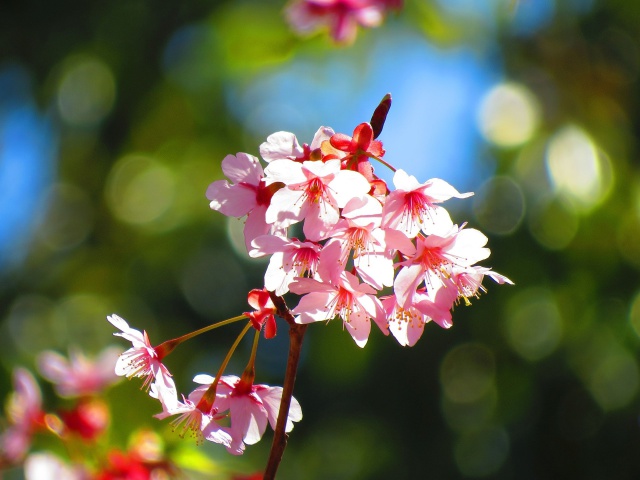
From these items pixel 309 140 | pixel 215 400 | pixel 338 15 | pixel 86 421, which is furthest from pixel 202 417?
pixel 309 140

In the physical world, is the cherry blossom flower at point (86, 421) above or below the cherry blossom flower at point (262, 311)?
below

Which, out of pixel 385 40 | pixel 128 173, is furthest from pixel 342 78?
pixel 128 173

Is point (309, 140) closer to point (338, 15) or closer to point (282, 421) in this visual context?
point (338, 15)

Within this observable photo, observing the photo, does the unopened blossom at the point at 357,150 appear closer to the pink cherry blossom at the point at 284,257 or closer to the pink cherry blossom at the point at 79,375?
the pink cherry blossom at the point at 284,257

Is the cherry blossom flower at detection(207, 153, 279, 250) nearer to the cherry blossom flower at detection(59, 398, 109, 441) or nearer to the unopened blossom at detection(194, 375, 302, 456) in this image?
the unopened blossom at detection(194, 375, 302, 456)

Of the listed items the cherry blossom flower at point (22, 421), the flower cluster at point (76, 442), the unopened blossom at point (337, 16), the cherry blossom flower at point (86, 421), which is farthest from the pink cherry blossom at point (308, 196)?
the unopened blossom at point (337, 16)

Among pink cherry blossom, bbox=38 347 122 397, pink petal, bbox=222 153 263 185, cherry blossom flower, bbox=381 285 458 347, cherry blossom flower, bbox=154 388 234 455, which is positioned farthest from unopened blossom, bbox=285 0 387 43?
cherry blossom flower, bbox=154 388 234 455
